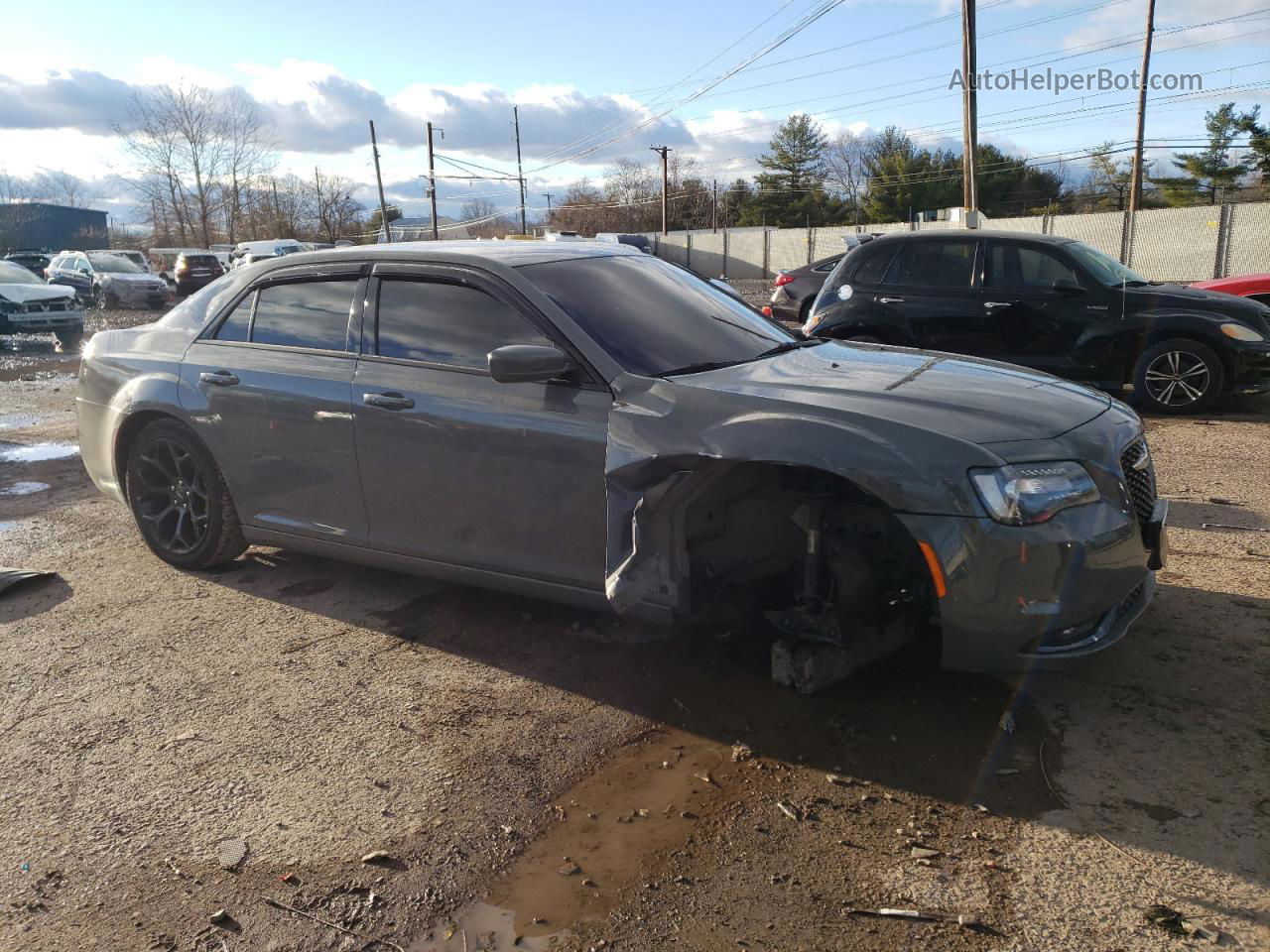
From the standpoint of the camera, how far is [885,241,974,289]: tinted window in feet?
29.9

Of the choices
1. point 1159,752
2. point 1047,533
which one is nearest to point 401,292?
point 1047,533

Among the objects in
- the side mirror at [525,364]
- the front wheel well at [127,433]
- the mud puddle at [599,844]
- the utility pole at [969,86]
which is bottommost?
the mud puddle at [599,844]

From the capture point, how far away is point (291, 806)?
3057 millimetres

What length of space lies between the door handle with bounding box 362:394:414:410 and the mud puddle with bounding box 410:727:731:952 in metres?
1.72

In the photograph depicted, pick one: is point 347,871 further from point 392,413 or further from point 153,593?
point 153,593

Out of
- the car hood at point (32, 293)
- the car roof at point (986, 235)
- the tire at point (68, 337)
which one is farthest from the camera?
the tire at point (68, 337)

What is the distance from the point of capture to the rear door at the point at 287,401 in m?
4.37

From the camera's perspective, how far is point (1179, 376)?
8.88 m

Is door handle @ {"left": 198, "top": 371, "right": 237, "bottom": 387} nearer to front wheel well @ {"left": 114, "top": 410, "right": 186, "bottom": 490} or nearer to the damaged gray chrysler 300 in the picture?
the damaged gray chrysler 300

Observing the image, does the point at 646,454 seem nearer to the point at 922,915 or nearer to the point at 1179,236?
the point at 922,915

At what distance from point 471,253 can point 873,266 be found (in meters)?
6.19

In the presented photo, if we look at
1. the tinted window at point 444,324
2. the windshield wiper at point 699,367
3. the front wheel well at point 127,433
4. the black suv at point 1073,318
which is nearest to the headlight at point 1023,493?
the windshield wiper at point 699,367

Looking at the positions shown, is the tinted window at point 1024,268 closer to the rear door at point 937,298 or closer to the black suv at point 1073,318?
the black suv at point 1073,318

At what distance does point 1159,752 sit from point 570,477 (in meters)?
2.20
